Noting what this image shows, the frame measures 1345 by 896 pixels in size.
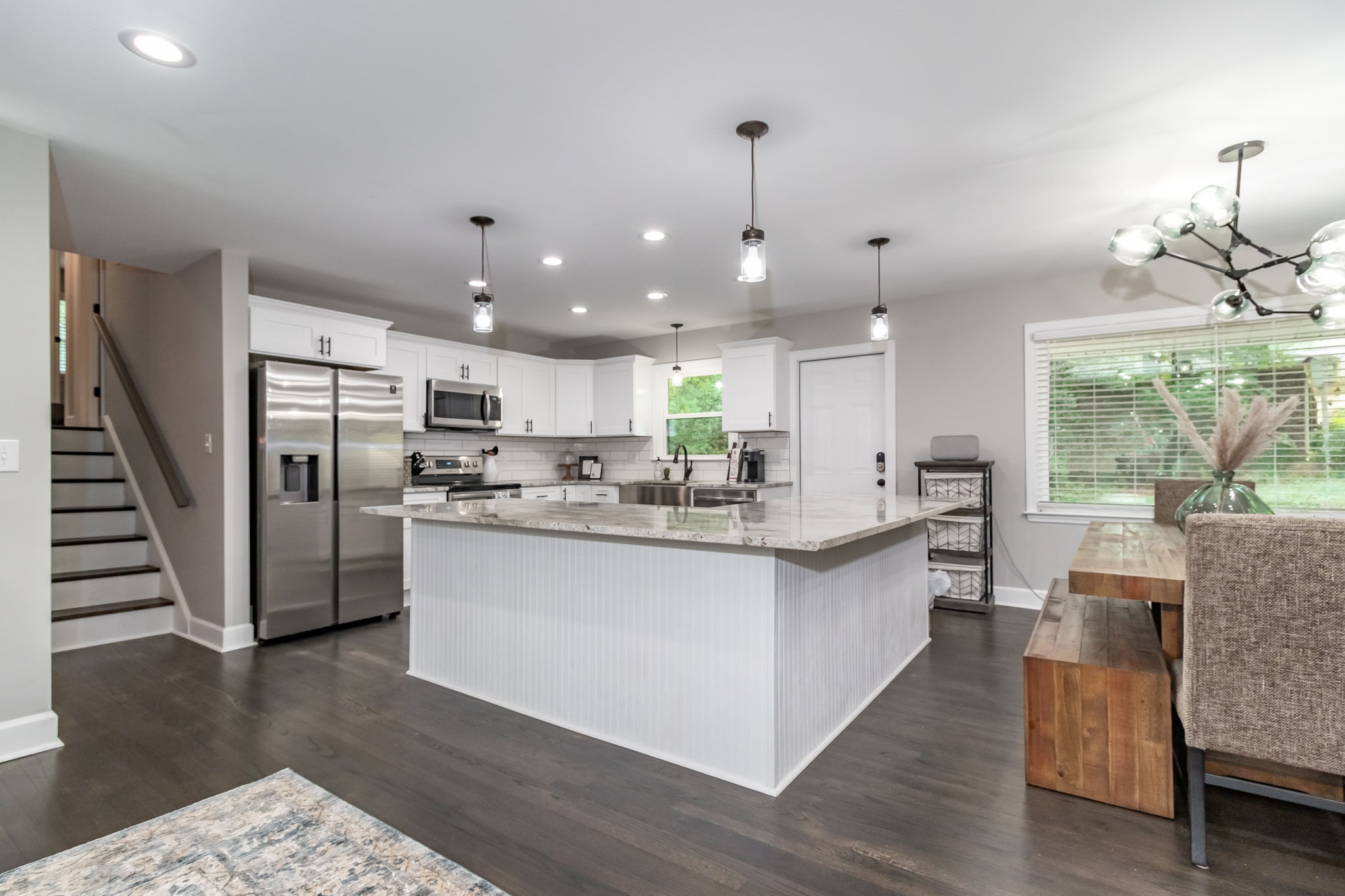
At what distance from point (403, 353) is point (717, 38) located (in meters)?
3.88

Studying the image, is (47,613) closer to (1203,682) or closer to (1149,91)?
(1203,682)

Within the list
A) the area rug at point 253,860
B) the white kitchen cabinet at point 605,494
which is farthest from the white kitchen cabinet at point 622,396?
the area rug at point 253,860

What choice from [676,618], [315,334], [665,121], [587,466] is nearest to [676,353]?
[587,466]

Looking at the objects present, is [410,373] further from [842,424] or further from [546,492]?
[842,424]

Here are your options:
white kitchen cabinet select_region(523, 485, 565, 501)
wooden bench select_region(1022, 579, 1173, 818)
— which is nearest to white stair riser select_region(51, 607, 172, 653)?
white kitchen cabinet select_region(523, 485, 565, 501)

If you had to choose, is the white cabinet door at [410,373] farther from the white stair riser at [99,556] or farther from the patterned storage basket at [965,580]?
the patterned storage basket at [965,580]

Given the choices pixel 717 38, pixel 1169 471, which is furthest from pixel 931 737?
pixel 1169 471

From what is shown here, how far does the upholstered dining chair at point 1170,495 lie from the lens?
3559 millimetres

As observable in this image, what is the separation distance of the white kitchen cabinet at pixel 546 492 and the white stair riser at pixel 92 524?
2730 millimetres

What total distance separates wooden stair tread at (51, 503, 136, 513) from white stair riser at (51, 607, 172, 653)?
0.92m

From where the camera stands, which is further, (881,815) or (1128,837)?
(881,815)

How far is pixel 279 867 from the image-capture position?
835 millimetres

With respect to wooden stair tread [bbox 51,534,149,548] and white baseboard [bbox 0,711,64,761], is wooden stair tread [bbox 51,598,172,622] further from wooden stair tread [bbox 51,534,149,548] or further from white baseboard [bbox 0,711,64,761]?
white baseboard [bbox 0,711,64,761]

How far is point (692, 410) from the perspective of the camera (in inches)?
251
